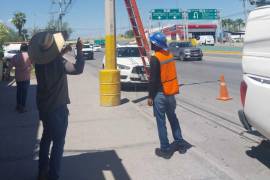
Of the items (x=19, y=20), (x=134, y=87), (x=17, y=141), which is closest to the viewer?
(x=17, y=141)

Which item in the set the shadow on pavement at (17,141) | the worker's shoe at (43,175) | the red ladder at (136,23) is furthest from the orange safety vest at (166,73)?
the red ladder at (136,23)

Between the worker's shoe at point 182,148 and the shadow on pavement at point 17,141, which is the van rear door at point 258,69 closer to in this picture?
A: the worker's shoe at point 182,148

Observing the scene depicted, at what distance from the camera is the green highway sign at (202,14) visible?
63.0m

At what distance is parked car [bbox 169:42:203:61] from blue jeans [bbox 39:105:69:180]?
3228 cm

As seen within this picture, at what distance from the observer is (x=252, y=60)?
5.77 meters

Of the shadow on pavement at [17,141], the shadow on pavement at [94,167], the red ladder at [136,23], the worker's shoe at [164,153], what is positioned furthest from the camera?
the red ladder at [136,23]

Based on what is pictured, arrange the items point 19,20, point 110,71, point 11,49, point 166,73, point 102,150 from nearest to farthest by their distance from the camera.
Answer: point 166,73 < point 102,150 < point 110,71 < point 11,49 < point 19,20

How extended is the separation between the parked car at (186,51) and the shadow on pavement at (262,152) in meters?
30.4

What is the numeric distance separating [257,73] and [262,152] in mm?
1572

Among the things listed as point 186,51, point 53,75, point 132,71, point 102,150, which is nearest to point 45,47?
point 53,75

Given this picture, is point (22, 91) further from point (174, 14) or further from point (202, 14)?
point (202, 14)

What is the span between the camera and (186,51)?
→ 1463 inches

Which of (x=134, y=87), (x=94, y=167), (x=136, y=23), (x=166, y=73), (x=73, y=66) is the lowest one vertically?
(x=94, y=167)

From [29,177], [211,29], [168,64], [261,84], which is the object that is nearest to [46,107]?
[29,177]
